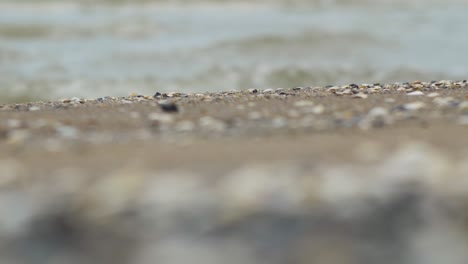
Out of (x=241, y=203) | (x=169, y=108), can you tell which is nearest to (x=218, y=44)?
(x=169, y=108)

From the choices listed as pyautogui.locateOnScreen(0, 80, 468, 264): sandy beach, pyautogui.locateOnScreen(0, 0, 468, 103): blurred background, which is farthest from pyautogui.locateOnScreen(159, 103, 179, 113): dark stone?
pyautogui.locateOnScreen(0, 0, 468, 103): blurred background

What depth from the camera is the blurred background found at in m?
13.3

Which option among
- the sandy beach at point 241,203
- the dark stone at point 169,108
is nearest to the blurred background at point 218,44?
the dark stone at point 169,108

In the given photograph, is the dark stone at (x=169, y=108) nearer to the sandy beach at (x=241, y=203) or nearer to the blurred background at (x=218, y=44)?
the sandy beach at (x=241, y=203)

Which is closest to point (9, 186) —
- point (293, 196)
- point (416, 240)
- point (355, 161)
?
point (293, 196)

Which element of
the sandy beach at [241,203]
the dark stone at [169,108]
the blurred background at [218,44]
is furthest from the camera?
the blurred background at [218,44]

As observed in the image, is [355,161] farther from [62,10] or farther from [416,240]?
[62,10]

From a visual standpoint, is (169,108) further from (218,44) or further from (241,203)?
(218,44)

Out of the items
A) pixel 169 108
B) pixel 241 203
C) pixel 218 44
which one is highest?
pixel 241 203

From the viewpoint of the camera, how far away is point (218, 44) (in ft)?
51.1

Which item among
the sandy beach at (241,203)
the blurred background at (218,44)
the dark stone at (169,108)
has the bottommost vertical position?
the blurred background at (218,44)

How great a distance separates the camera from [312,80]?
13234 mm

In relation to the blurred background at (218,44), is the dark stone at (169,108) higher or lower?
higher

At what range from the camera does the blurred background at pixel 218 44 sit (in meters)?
13.3
